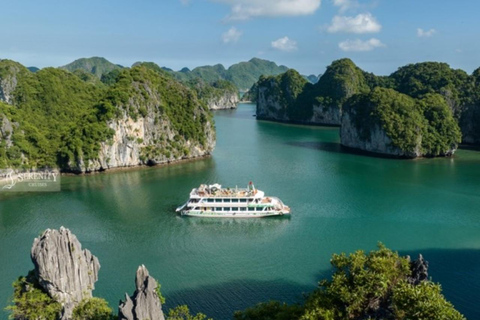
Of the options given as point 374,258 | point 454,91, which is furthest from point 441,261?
point 454,91

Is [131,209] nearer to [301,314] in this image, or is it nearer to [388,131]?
[301,314]

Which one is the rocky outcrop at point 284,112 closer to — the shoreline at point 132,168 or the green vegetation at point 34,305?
the shoreline at point 132,168

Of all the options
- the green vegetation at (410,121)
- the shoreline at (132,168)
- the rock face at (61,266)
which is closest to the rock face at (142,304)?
the rock face at (61,266)

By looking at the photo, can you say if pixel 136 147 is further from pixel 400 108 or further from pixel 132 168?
pixel 400 108

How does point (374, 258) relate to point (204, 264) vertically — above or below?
above

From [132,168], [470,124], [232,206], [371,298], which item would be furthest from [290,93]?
[371,298]
